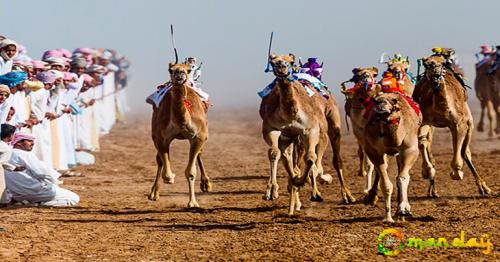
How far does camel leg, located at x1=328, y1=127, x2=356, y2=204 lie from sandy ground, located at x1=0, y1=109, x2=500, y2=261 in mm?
158

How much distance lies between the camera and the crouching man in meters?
14.3

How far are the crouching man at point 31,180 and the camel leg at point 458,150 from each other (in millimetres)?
5510

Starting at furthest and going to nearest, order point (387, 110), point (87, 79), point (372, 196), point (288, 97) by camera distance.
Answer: point (87, 79) < point (372, 196) < point (288, 97) < point (387, 110)

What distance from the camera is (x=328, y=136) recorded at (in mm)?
15305

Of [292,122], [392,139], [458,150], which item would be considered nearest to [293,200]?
[292,122]

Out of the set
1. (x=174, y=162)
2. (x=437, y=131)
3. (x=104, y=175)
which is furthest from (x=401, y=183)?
(x=437, y=131)

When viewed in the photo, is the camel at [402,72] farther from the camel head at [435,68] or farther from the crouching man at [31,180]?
the crouching man at [31,180]

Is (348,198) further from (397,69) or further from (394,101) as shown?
(394,101)

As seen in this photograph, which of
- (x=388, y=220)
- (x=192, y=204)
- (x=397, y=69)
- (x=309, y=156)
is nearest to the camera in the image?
(x=388, y=220)

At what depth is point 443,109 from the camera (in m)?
14.1

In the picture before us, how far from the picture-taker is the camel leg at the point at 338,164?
14.6 meters

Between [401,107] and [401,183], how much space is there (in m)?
0.96

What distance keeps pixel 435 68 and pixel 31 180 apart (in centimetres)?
584

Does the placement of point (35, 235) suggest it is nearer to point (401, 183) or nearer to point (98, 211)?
point (98, 211)
